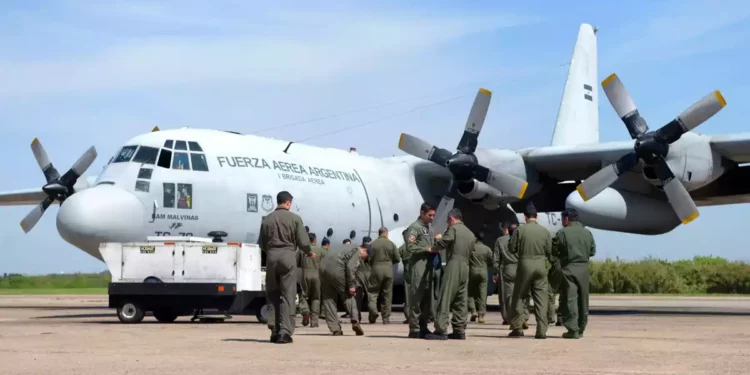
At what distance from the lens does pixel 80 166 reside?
24531mm

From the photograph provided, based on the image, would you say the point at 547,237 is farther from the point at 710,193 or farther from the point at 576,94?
the point at 576,94

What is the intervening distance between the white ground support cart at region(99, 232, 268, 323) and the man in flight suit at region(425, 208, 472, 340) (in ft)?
14.7

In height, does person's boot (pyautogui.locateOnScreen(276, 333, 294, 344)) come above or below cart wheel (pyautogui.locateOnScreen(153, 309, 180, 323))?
below

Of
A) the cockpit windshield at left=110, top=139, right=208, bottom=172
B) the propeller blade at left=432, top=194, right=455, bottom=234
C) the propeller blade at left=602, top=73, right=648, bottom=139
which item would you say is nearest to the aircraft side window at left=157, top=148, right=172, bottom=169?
the cockpit windshield at left=110, top=139, right=208, bottom=172

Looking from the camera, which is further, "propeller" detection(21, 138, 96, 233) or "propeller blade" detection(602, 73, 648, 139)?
"propeller" detection(21, 138, 96, 233)

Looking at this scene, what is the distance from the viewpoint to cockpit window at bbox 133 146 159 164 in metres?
18.3

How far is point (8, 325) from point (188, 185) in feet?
14.1

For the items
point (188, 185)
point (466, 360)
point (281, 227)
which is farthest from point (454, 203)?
point (466, 360)

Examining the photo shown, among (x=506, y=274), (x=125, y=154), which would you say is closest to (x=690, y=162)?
(x=506, y=274)

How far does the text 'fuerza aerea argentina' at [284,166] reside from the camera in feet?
62.6

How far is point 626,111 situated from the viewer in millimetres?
21844

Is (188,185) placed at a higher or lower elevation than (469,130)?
lower

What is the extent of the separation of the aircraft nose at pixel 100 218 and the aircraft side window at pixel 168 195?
443 millimetres

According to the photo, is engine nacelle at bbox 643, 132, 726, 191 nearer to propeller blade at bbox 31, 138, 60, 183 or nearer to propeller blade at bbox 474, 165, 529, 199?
propeller blade at bbox 474, 165, 529, 199
